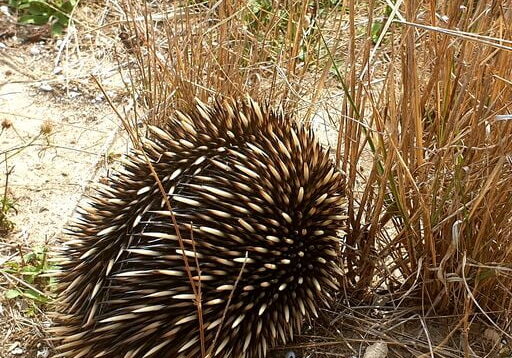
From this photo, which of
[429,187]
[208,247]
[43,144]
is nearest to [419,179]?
[429,187]

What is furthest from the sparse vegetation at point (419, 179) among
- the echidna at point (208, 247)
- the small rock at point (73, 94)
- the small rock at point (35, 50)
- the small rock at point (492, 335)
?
the small rock at point (35, 50)

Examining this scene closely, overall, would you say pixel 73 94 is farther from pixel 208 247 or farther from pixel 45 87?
pixel 208 247

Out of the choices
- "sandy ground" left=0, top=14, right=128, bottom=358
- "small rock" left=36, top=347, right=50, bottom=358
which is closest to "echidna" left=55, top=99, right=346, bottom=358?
"small rock" left=36, top=347, right=50, bottom=358

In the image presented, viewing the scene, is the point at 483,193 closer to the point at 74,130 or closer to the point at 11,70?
the point at 74,130

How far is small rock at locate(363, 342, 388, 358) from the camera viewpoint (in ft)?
6.49

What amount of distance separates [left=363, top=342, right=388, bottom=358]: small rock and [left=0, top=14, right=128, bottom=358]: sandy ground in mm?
984

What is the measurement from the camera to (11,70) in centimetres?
337

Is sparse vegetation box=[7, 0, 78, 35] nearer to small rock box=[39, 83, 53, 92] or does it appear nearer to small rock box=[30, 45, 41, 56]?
small rock box=[30, 45, 41, 56]

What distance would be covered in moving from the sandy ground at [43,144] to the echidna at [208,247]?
15.9 inches

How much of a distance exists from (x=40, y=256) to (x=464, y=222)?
1.43 meters

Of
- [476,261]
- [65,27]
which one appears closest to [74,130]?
[65,27]

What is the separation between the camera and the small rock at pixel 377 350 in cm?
198

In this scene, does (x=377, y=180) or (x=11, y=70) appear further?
(x=11, y=70)

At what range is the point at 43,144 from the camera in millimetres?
2947
